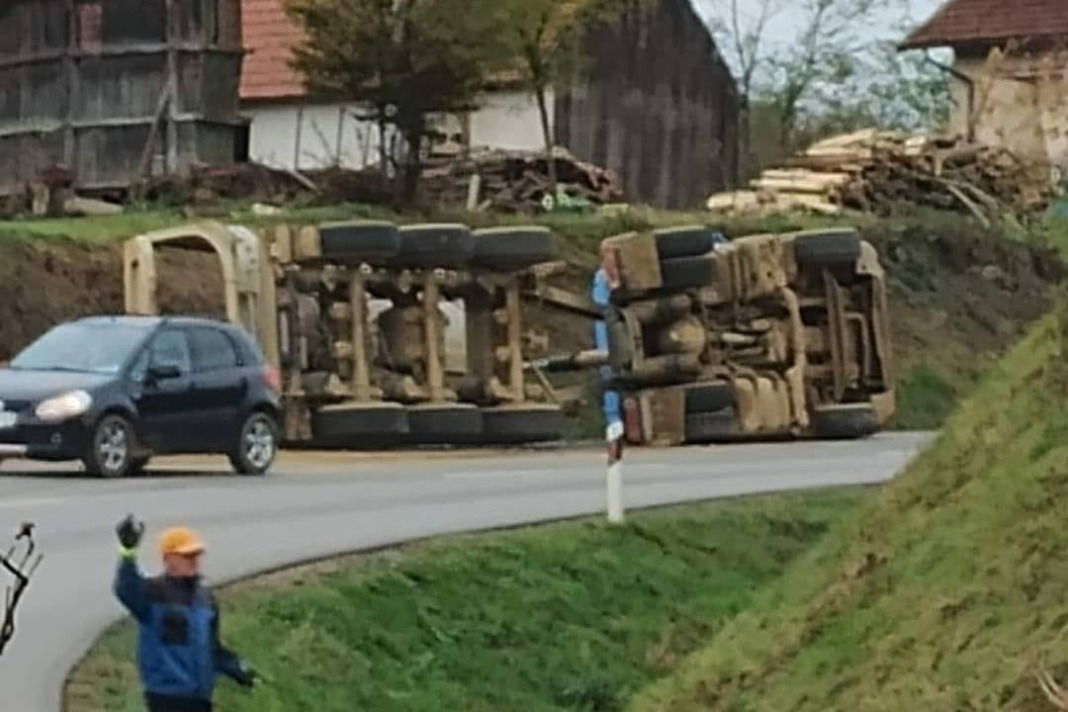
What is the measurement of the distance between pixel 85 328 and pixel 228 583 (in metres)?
9.29

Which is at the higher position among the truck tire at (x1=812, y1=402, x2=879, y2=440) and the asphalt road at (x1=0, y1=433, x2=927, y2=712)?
the asphalt road at (x1=0, y1=433, x2=927, y2=712)

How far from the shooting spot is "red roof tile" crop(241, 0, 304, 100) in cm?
5231

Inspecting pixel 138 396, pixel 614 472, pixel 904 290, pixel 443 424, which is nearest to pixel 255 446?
pixel 138 396

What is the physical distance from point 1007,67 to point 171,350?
32120 mm

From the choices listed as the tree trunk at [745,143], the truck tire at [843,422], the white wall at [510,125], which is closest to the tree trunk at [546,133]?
the white wall at [510,125]

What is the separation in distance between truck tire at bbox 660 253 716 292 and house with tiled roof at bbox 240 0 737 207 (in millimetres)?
12812

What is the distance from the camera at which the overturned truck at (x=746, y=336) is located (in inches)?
1314

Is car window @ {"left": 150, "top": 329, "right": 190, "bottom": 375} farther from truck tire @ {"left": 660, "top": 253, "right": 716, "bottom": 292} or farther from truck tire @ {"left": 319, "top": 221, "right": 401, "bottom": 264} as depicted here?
truck tire @ {"left": 660, "top": 253, "right": 716, "bottom": 292}

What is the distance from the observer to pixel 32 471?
86.8 feet

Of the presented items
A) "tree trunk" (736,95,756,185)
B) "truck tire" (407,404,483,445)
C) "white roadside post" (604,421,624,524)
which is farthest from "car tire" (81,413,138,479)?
"tree trunk" (736,95,756,185)

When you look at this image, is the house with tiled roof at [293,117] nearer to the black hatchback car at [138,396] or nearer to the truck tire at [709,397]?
the truck tire at [709,397]

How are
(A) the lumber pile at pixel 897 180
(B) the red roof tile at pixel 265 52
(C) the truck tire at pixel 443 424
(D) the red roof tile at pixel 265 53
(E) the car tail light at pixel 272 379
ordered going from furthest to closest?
1. (B) the red roof tile at pixel 265 52
2. (D) the red roof tile at pixel 265 53
3. (A) the lumber pile at pixel 897 180
4. (C) the truck tire at pixel 443 424
5. (E) the car tail light at pixel 272 379

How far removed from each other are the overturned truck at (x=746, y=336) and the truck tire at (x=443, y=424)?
5.50ft

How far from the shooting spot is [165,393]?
26547 millimetres
